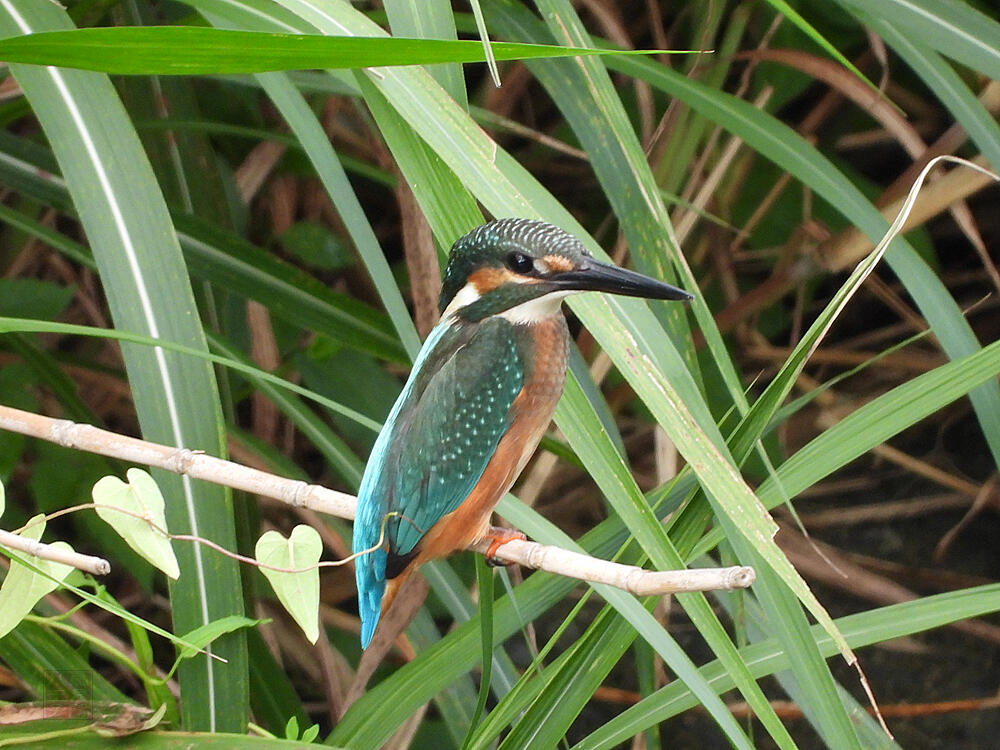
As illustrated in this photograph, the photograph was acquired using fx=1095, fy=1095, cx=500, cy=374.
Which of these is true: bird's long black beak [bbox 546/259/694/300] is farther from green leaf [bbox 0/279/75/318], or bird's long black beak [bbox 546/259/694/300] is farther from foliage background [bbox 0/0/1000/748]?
green leaf [bbox 0/279/75/318]

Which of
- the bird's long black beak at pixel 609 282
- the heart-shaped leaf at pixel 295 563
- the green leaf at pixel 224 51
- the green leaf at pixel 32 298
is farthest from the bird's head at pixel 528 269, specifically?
the green leaf at pixel 32 298

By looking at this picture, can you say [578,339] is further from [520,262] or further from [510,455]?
[520,262]

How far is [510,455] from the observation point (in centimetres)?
102

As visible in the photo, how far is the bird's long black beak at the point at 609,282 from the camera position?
2.72ft

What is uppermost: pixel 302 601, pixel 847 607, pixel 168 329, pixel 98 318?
pixel 168 329

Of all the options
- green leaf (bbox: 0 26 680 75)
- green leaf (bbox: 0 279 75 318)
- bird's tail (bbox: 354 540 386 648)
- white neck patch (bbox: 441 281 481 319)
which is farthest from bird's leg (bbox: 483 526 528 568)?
green leaf (bbox: 0 279 75 318)

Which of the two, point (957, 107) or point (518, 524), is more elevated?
point (957, 107)

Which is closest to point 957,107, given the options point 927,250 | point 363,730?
point 927,250

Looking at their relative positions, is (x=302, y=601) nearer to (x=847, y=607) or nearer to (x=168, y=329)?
(x=168, y=329)

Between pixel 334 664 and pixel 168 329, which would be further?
pixel 334 664

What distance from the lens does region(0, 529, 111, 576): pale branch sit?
67 cm

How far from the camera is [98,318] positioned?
2.18 m

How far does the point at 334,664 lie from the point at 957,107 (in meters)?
1.32

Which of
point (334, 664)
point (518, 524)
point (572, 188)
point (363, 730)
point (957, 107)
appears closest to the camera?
point (518, 524)
